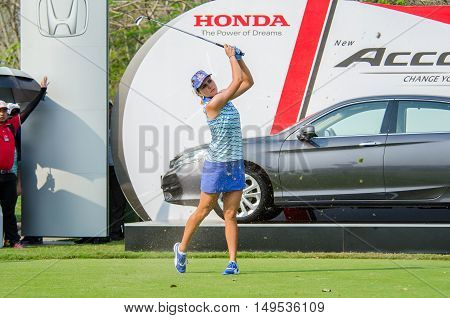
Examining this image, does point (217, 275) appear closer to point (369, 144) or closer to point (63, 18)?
point (369, 144)

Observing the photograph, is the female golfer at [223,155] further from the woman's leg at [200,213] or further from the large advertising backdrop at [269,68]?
the large advertising backdrop at [269,68]

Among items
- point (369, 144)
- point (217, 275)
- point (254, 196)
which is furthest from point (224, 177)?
point (369, 144)

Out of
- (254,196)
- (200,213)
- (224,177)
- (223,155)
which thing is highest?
(223,155)

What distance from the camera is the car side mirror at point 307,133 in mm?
12547

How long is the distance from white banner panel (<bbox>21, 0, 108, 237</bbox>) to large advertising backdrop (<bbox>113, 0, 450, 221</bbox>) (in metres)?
0.59

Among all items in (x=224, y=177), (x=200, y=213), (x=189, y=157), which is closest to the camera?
(x=224, y=177)

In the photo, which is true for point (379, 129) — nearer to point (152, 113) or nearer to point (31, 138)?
point (152, 113)

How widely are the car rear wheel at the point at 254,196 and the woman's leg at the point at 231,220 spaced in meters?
3.04

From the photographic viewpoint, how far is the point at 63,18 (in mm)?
13992

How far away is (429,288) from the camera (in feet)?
28.1

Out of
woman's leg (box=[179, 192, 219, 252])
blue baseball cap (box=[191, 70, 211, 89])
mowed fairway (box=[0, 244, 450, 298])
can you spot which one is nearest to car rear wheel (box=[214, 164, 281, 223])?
mowed fairway (box=[0, 244, 450, 298])

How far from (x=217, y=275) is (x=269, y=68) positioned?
17.2 feet

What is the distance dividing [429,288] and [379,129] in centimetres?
449
